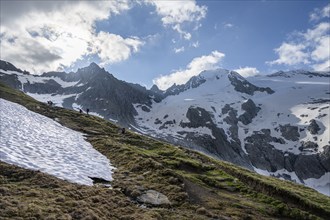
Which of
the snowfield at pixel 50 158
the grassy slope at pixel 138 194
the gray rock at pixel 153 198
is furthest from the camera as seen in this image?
the snowfield at pixel 50 158

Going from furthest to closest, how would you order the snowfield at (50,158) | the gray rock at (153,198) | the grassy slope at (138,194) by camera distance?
1. the snowfield at (50,158)
2. the gray rock at (153,198)
3. the grassy slope at (138,194)

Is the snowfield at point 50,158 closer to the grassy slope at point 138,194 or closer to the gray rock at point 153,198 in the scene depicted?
the grassy slope at point 138,194

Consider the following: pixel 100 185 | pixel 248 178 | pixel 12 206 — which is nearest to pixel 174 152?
pixel 248 178

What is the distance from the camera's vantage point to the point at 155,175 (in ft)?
121

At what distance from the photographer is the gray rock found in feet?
93.2

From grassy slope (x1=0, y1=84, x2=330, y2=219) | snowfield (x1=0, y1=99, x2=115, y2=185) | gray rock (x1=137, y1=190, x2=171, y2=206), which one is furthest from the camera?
snowfield (x1=0, y1=99, x2=115, y2=185)

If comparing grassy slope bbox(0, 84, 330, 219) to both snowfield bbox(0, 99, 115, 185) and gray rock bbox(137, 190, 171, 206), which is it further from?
snowfield bbox(0, 99, 115, 185)

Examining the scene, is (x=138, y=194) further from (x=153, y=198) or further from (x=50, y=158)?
(x=50, y=158)

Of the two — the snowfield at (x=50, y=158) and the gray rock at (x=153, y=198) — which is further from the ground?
the snowfield at (x=50, y=158)

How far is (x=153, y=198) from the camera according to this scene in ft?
96.3

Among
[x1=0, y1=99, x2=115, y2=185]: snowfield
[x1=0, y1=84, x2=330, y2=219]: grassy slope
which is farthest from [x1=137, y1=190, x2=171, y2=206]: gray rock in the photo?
[x1=0, y1=99, x2=115, y2=185]: snowfield

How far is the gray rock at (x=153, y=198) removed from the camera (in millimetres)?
28422

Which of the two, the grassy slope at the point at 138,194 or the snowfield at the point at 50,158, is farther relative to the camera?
the snowfield at the point at 50,158

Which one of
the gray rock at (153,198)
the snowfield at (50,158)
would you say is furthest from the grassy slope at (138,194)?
the snowfield at (50,158)
